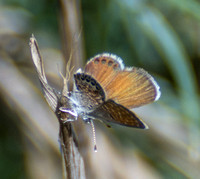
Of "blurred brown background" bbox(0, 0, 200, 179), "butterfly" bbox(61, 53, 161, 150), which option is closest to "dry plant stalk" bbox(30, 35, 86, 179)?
"butterfly" bbox(61, 53, 161, 150)

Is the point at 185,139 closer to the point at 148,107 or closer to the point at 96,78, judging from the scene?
the point at 148,107

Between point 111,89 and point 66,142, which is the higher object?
point 111,89

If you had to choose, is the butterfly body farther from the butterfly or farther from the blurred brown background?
the blurred brown background

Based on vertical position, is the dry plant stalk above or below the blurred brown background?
below

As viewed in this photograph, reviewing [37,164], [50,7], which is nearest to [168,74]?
[50,7]

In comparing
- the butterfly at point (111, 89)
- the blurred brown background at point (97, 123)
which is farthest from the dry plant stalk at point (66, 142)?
the blurred brown background at point (97, 123)

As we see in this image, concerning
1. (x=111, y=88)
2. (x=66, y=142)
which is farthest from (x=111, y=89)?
(x=66, y=142)

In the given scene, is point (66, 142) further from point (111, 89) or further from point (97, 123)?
point (97, 123)
